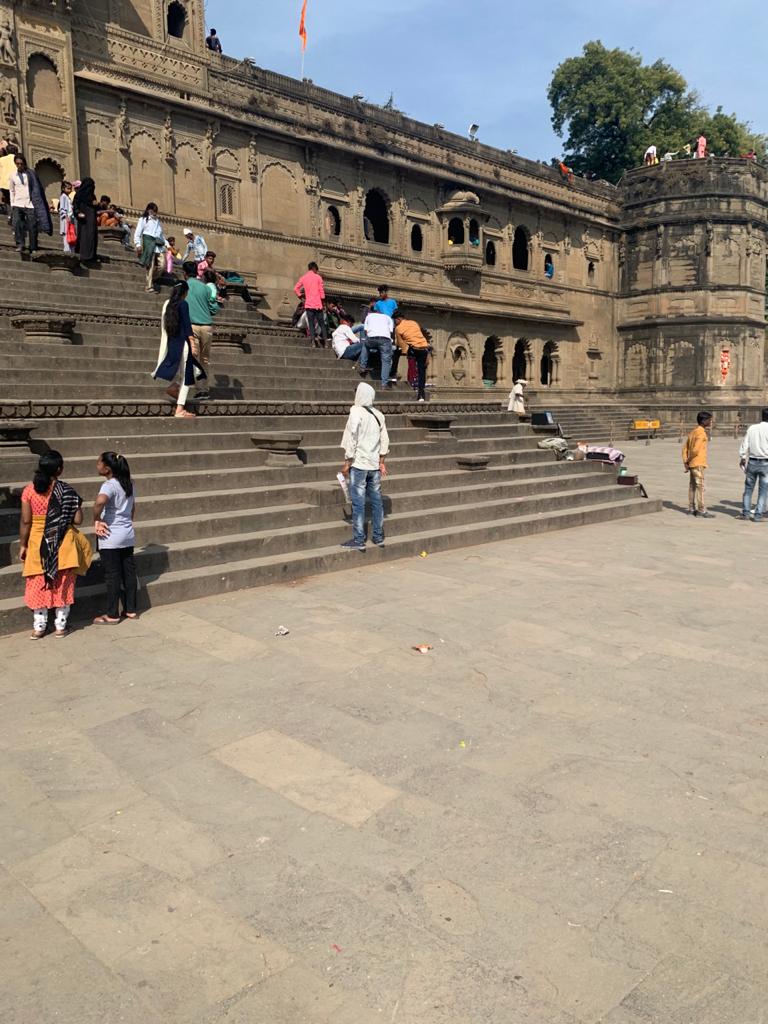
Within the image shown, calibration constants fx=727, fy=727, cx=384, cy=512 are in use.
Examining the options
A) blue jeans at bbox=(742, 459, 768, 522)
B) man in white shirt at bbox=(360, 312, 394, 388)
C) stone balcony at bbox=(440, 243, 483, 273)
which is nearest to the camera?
blue jeans at bbox=(742, 459, 768, 522)

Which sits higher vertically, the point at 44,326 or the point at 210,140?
the point at 210,140

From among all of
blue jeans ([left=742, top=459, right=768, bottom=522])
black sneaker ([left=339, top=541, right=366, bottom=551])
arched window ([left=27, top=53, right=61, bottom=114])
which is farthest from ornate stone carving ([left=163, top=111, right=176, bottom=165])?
blue jeans ([left=742, top=459, right=768, bottom=522])

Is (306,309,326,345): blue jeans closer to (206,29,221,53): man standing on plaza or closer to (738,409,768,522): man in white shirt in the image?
(738,409,768,522): man in white shirt

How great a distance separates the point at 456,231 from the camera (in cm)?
2997

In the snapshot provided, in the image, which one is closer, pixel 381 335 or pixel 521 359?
pixel 381 335

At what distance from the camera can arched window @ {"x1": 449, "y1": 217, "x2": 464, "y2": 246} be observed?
29.7 m

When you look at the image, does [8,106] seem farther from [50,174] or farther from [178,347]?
[178,347]

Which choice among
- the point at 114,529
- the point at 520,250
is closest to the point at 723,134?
the point at 520,250

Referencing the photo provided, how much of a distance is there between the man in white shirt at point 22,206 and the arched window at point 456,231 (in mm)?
19631

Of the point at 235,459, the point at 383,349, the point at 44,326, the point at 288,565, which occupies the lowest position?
the point at 288,565

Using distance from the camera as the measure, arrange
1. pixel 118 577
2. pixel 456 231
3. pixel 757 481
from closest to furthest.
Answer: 1. pixel 118 577
2. pixel 757 481
3. pixel 456 231

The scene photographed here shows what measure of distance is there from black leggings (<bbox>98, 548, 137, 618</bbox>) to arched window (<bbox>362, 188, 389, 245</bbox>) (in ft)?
81.8

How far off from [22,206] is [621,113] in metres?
40.4

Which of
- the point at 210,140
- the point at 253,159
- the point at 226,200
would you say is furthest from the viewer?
the point at 253,159
